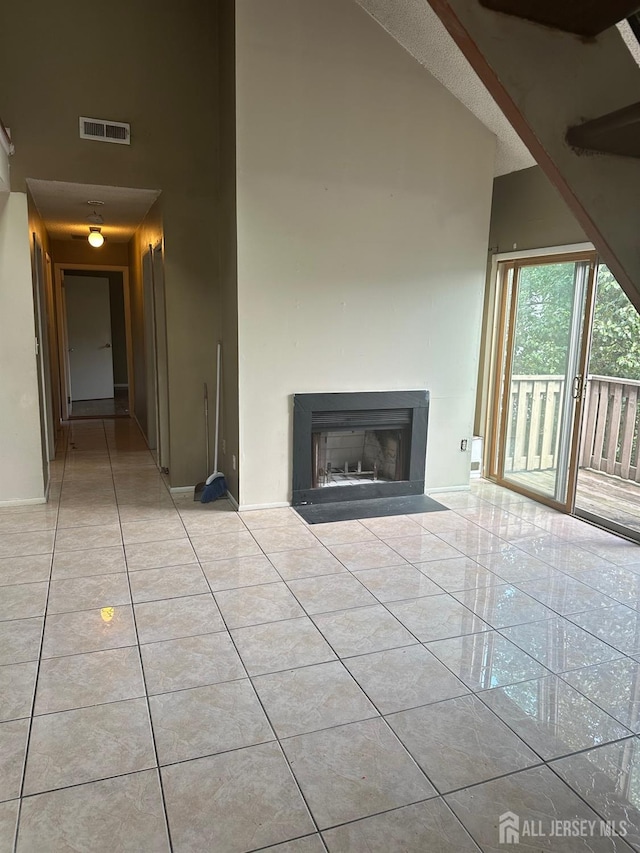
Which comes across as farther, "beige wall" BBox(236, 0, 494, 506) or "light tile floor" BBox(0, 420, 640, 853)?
"beige wall" BBox(236, 0, 494, 506)

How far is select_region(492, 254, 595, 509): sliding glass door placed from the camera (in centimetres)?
452

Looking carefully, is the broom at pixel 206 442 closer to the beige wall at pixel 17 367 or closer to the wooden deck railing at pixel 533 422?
the beige wall at pixel 17 367

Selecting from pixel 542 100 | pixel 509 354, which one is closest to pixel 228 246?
pixel 509 354

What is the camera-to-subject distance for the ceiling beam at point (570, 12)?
979 millimetres

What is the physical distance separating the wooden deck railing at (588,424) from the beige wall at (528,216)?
1.08 m

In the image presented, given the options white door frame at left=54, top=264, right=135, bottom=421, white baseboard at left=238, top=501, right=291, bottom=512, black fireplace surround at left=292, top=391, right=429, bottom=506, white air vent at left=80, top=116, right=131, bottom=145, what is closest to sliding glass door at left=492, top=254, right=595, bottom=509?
black fireplace surround at left=292, top=391, right=429, bottom=506

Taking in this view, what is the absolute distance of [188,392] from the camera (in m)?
4.78

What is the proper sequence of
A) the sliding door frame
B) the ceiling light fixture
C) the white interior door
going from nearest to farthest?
the sliding door frame → the ceiling light fixture → the white interior door

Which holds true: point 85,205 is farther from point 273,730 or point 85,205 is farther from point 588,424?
point 588,424

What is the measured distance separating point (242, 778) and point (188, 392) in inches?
130

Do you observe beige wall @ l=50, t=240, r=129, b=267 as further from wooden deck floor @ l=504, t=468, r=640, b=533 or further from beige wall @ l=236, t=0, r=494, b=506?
wooden deck floor @ l=504, t=468, r=640, b=533

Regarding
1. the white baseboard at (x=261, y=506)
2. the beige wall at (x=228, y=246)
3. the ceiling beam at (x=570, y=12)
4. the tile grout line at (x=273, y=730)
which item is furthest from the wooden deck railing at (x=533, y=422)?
the ceiling beam at (x=570, y=12)

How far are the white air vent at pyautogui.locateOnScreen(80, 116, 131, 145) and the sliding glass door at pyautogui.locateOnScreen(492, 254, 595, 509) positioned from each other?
10.5ft

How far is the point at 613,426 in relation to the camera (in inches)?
209
